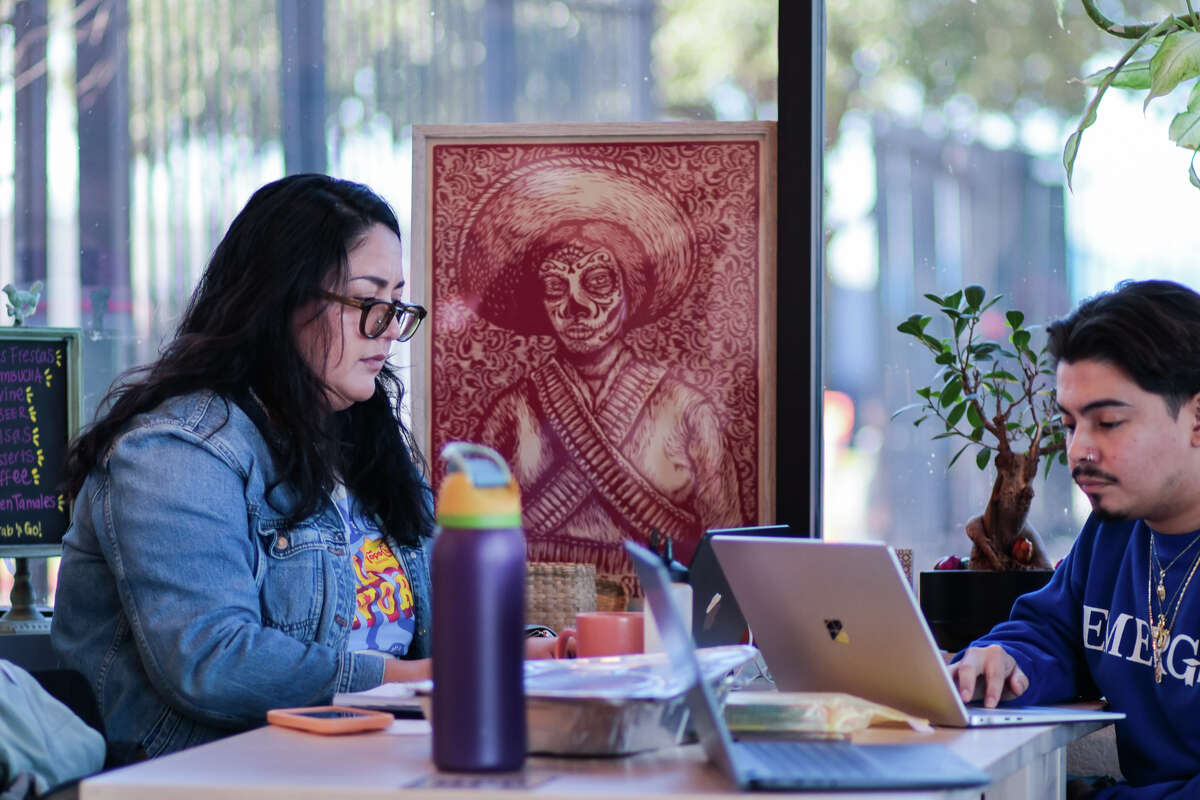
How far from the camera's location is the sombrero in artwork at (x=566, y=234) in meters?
2.80

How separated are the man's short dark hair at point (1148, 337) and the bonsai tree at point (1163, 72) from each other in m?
0.29

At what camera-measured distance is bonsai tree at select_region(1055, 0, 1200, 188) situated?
78.7 inches

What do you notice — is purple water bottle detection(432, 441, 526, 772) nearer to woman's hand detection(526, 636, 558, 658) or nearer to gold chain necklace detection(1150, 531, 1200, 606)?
woman's hand detection(526, 636, 558, 658)

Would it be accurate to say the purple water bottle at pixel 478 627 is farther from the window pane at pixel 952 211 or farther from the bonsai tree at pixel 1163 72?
the window pane at pixel 952 211

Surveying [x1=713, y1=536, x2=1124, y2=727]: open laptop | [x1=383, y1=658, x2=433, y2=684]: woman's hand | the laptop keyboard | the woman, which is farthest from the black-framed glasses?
the laptop keyboard

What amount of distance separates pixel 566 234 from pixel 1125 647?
1406mm

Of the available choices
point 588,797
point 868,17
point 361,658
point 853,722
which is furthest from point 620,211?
point 588,797

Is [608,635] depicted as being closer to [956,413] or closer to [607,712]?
[607,712]

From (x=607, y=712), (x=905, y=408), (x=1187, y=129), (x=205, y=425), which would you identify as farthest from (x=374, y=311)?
(x=1187, y=129)

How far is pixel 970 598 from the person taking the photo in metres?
2.38

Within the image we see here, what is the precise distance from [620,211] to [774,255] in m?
0.33

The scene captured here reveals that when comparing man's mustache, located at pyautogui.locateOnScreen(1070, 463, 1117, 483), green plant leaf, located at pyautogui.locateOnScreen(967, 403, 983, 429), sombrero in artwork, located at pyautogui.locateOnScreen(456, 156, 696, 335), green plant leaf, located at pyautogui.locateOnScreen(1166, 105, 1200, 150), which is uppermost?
green plant leaf, located at pyautogui.locateOnScreen(1166, 105, 1200, 150)

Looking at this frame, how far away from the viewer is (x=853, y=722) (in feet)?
4.46

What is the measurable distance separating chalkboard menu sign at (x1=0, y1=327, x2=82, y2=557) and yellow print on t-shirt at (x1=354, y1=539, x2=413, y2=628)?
1.06 m
